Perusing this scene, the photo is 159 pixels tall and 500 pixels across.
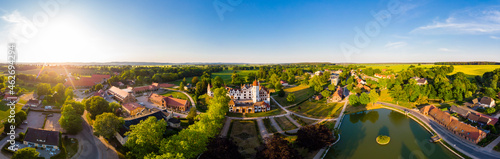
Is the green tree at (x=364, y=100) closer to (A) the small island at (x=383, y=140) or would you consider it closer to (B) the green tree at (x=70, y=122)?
(A) the small island at (x=383, y=140)

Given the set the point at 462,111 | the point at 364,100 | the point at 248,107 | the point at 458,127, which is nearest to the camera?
the point at 458,127

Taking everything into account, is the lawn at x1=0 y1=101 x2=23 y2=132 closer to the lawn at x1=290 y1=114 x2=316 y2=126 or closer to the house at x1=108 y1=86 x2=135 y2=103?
the house at x1=108 y1=86 x2=135 y2=103

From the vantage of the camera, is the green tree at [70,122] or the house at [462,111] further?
the house at [462,111]

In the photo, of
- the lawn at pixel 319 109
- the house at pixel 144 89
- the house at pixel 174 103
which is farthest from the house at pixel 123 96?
the lawn at pixel 319 109

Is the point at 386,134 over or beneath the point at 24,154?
beneath

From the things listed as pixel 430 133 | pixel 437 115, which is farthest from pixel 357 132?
pixel 437 115

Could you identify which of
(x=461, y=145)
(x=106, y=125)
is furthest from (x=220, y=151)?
(x=461, y=145)

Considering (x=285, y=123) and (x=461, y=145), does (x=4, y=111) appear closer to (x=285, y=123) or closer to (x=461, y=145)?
(x=285, y=123)

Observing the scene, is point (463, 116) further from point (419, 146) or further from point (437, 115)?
point (419, 146)
